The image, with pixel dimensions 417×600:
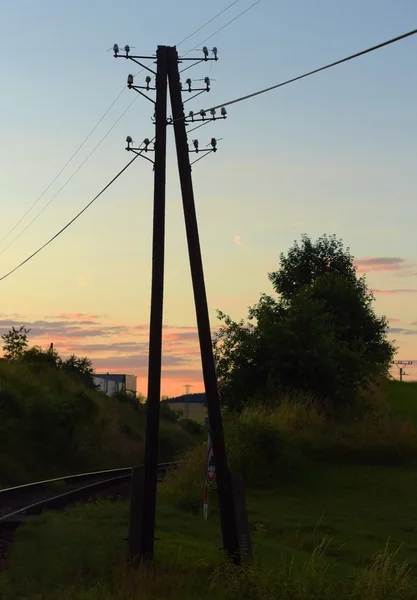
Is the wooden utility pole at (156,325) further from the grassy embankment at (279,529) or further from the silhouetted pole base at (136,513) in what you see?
the grassy embankment at (279,529)

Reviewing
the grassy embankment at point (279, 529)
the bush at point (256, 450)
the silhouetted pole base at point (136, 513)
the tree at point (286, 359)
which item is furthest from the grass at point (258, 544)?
the tree at point (286, 359)

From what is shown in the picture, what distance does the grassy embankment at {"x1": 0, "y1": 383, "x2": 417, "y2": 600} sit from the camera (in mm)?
13625

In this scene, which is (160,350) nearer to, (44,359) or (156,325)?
(156,325)

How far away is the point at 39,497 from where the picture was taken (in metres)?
29.2

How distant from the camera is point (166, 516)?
70.6ft

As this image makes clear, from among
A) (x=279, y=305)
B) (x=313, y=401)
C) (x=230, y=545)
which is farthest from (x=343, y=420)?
(x=230, y=545)

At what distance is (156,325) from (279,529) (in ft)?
22.6

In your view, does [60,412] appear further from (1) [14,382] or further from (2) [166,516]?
(2) [166,516]

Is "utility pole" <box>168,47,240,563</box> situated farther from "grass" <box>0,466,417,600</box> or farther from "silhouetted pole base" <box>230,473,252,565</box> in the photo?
A: "grass" <box>0,466,417,600</box>

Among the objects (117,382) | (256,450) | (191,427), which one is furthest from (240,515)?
(117,382)

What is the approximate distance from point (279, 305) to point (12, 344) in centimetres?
3200

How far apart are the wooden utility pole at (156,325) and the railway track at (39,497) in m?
2.94

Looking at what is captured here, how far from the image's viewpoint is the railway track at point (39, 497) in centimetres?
2138

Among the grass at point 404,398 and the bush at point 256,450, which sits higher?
the grass at point 404,398
